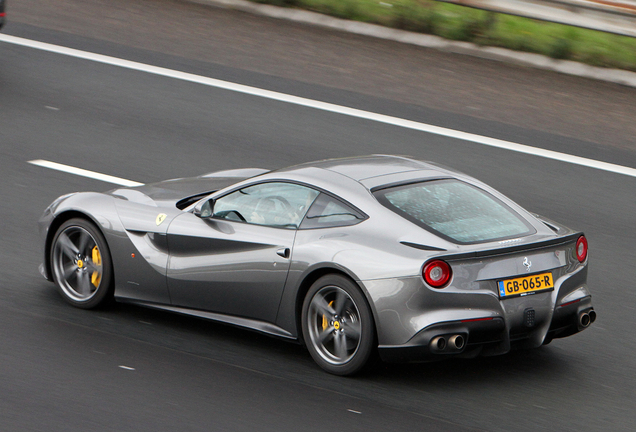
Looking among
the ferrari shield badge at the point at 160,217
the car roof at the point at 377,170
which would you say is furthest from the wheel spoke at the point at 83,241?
the car roof at the point at 377,170

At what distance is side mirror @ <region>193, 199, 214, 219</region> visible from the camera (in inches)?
275

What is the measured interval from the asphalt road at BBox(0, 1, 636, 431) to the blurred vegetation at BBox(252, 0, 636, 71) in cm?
58

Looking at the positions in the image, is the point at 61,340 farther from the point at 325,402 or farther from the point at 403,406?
the point at 403,406

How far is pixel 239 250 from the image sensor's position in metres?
6.77

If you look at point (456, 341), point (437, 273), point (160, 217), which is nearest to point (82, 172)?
point (160, 217)

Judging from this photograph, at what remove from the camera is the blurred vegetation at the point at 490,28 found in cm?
1435

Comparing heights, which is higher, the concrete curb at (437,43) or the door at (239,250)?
the concrete curb at (437,43)

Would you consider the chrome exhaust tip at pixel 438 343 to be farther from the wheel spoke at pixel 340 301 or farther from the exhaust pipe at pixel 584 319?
the exhaust pipe at pixel 584 319

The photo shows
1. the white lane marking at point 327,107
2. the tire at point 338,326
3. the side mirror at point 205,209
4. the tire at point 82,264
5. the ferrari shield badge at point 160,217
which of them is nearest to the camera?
the tire at point 338,326

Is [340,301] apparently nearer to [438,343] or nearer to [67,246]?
[438,343]

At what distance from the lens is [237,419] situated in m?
5.73

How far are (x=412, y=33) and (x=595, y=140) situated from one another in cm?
412

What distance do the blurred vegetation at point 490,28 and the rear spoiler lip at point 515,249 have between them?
27.1ft

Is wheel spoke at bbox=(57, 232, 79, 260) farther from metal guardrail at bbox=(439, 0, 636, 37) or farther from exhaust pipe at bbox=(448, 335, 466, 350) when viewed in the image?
metal guardrail at bbox=(439, 0, 636, 37)
